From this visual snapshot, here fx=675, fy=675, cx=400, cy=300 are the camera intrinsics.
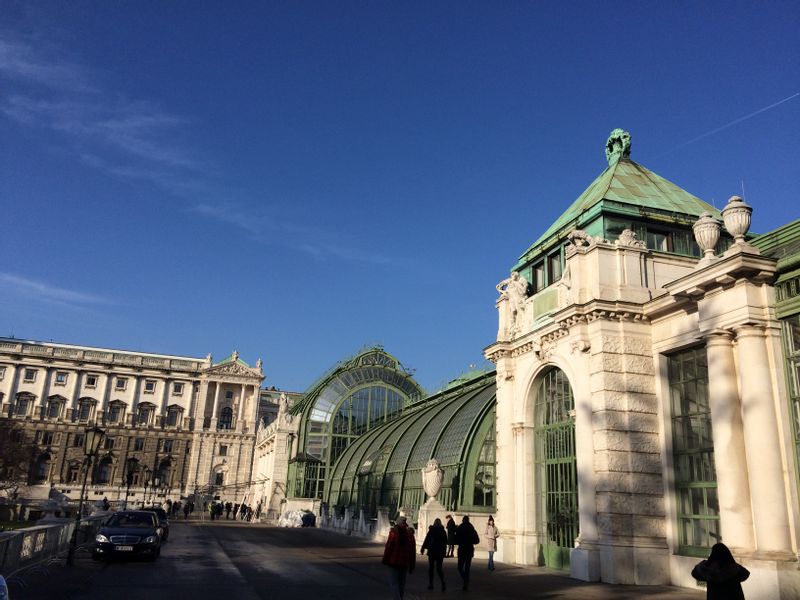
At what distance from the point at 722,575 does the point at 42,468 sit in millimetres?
118281

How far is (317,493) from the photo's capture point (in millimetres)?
61250

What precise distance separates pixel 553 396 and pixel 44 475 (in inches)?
4178

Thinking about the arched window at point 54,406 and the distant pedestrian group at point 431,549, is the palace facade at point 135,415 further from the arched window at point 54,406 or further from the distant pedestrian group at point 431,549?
the distant pedestrian group at point 431,549

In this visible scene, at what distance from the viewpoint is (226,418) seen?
391 ft

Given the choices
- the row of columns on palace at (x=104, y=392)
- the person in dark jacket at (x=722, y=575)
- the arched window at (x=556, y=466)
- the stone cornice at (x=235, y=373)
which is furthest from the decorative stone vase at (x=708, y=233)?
the stone cornice at (x=235, y=373)

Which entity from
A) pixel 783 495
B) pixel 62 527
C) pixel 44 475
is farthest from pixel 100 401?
pixel 783 495

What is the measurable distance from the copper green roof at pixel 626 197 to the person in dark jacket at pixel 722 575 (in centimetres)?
1638

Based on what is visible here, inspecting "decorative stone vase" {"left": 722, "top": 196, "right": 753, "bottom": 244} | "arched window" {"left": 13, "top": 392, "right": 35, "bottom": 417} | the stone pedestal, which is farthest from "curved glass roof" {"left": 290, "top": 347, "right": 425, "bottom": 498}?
"arched window" {"left": 13, "top": 392, "right": 35, "bottom": 417}

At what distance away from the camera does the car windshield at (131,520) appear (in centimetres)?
2269

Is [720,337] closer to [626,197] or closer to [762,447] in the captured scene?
[762,447]

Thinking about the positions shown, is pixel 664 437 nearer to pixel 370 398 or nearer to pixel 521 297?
pixel 521 297

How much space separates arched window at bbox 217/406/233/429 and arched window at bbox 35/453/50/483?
26.9m

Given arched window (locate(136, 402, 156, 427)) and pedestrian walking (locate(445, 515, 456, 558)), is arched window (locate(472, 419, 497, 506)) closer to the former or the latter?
pedestrian walking (locate(445, 515, 456, 558))

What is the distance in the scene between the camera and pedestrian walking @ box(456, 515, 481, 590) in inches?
679
